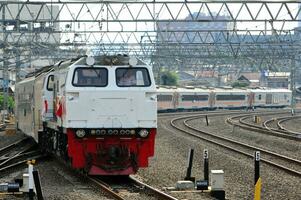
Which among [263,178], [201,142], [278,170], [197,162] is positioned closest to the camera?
[263,178]

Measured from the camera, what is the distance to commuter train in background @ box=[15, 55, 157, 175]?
14555 mm

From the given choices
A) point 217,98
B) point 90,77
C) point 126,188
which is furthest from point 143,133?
point 217,98

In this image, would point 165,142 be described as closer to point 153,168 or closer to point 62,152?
point 153,168

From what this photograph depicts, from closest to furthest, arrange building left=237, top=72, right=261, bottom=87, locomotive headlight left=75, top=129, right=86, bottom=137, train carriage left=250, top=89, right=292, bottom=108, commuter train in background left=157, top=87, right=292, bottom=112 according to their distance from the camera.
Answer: locomotive headlight left=75, top=129, right=86, bottom=137
commuter train in background left=157, top=87, right=292, bottom=112
train carriage left=250, top=89, right=292, bottom=108
building left=237, top=72, right=261, bottom=87

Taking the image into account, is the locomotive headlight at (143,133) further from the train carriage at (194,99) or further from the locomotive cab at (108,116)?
the train carriage at (194,99)

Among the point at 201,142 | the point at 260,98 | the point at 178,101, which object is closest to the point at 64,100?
the point at 201,142

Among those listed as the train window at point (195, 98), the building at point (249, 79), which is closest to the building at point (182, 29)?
the train window at point (195, 98)

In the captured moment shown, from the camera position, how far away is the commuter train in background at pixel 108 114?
1455 cm

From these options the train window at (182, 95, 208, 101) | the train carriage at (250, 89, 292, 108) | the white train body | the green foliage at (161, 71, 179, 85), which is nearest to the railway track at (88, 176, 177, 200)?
the white train body

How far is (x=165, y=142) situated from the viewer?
2855 centimetres

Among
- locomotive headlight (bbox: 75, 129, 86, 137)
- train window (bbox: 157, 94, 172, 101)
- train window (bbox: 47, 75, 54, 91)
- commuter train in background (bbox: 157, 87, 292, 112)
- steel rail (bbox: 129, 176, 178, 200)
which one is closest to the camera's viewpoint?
steel rail (bbox: 129, 176, 178, 200)

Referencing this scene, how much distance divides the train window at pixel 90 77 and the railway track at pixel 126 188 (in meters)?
2.14

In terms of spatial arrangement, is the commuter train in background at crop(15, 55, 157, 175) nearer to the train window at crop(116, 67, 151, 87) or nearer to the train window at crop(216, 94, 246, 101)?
the train window at crop(116, 67, 151, 87)

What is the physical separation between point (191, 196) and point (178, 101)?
55190 millimetres
